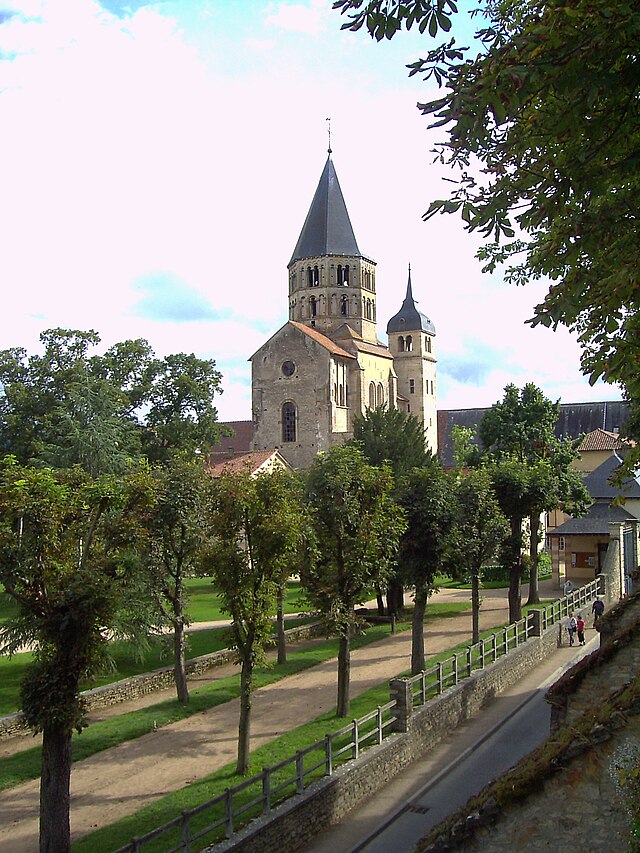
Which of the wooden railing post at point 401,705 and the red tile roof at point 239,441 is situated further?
the red tile roof at point 239,441

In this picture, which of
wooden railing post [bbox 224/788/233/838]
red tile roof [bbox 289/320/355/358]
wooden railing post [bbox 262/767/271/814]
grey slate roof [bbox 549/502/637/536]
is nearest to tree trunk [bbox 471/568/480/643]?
grey slate roof [bbox 549/502/637/536]

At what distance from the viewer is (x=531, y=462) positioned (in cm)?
3950

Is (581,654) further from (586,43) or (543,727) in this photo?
(586,43)

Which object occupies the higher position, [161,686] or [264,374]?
[264,374]

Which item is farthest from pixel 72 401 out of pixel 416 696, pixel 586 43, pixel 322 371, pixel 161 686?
pixel 586 43

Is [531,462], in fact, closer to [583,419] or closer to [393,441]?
[393,441]

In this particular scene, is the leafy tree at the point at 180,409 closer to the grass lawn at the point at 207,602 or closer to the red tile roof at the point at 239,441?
the grass lawn at the point at 207,602

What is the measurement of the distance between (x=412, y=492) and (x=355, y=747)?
9.54m

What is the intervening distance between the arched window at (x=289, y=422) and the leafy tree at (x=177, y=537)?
134ft

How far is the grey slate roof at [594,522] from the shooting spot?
1491 inches

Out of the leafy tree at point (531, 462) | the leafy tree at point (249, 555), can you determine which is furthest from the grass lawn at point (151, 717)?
the leafy tree at point (531, 462)

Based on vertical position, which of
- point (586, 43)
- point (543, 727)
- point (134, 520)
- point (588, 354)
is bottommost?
point (543, 727)

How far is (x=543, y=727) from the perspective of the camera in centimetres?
1886

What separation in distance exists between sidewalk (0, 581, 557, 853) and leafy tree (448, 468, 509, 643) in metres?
2.67
